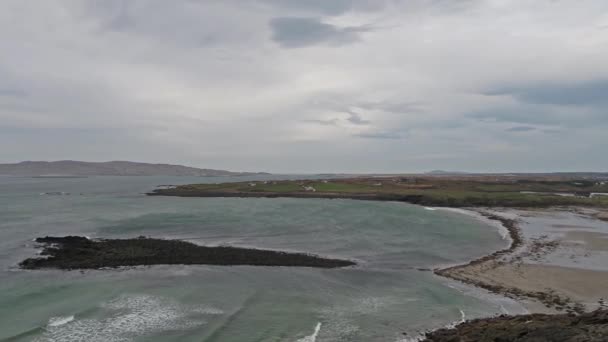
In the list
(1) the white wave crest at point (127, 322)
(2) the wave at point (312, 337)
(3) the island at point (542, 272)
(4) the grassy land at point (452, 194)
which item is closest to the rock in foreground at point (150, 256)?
(1) the white wave crest at point (127, 322)

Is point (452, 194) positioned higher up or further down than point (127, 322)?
higher up

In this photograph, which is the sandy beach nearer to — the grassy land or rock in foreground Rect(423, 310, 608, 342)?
rock in foreground Rect(423, 310, 608, 342)

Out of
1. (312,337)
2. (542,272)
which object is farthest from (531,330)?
(542,272)

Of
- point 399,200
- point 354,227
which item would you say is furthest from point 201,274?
point 399,200

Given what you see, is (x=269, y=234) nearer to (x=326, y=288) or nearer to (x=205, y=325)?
(x=326, y=288)

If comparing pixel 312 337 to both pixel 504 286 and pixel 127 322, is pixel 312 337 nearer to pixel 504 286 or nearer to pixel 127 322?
pixel 127 322
